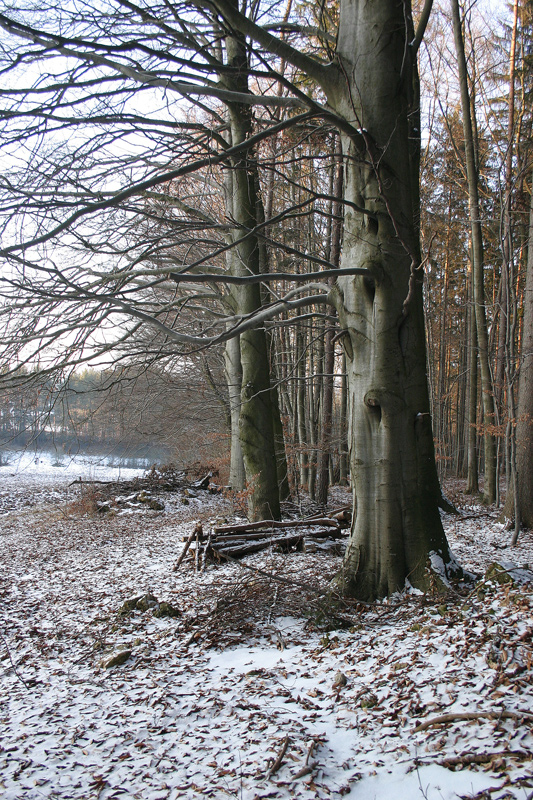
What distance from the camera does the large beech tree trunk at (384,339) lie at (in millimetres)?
4293

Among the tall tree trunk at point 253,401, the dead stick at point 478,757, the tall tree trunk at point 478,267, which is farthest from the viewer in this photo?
the tall tree trunk at point 478,267

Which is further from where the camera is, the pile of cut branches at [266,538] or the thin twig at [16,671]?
the pile of cut branches at [266,538]

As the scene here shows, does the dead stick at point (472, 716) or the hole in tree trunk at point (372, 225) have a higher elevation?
the hole in tree trunk at point (372, 225)

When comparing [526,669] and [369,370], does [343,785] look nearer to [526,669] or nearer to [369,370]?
[526,669]

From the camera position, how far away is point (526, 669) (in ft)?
8.72

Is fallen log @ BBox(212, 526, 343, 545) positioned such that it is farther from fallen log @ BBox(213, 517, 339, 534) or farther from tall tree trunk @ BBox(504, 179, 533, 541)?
tall tree trunk @ BBox(504, 179, 533, 541)

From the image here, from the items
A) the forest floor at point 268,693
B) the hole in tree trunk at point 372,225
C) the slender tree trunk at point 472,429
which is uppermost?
the hole in tree trunk at point 372,225

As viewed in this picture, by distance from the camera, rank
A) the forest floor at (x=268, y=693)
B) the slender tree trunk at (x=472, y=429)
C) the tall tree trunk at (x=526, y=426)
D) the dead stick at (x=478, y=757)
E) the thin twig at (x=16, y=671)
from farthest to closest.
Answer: the slender tree trunk at (x=472, y=429) → the tall tree trunk at (x=526, y=426) → the thin twig at (x=16, y=671) → the forest floor at (x=268, y=693) → the dead stick at (x=478, y=757)

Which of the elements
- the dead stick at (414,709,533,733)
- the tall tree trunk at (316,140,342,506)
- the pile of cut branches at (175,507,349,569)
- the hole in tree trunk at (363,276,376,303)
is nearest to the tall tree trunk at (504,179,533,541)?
the pile of cut branches at (175,507,349,569)

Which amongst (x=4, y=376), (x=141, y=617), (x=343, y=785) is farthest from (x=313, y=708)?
(x=4, y=376)

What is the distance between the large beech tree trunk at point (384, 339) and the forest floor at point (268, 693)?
0.47 m

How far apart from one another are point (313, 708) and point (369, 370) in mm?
2630

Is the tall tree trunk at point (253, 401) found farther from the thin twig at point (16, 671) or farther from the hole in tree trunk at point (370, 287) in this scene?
the thin twig at point (16, 671)

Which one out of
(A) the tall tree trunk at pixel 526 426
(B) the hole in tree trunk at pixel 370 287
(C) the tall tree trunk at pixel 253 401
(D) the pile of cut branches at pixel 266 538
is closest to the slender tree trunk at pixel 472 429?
(A) the tall tree trunk at pixel 526 426
